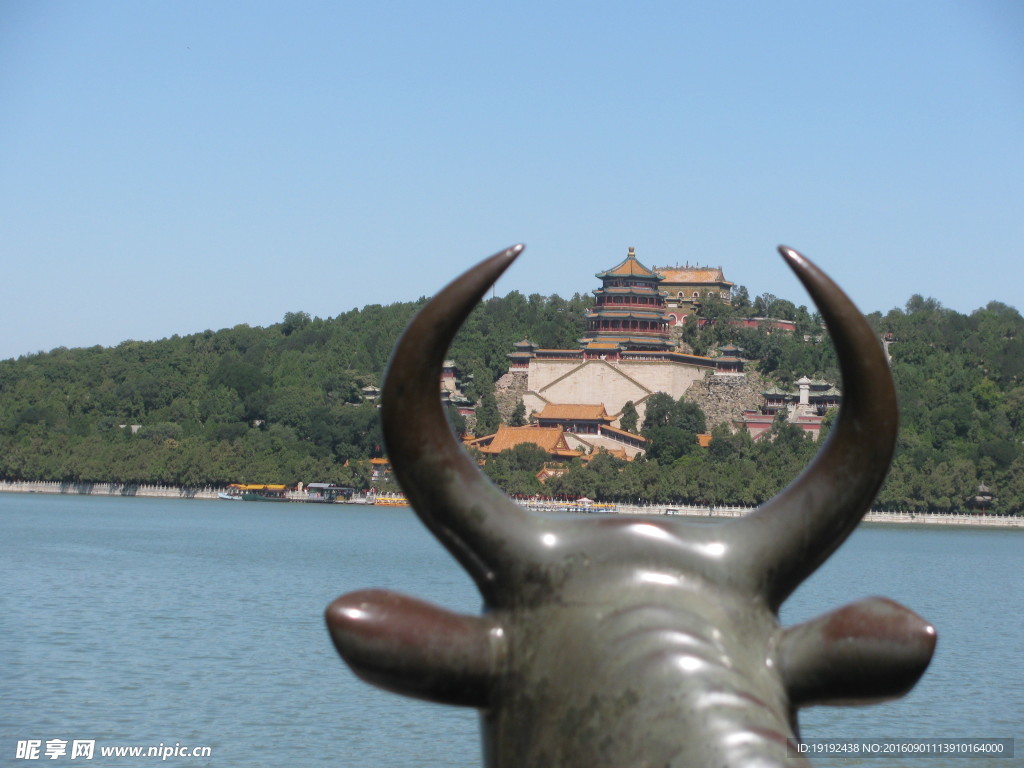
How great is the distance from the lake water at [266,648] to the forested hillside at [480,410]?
40.8 ft

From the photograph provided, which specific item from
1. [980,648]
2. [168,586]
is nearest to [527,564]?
[980,648]

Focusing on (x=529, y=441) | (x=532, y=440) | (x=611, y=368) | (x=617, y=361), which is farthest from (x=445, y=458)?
(x=617, y=361)

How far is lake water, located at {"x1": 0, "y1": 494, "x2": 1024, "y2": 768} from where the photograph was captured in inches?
744

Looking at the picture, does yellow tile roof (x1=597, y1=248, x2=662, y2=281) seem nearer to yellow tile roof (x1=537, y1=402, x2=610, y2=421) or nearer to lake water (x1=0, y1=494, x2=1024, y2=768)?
yellow tile roof (x1=537, y1=402, x2=610, y2=421)

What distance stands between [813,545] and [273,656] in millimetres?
25544

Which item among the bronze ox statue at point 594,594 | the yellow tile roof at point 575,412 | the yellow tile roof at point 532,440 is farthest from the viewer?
the yellow tile roof at point 575,412

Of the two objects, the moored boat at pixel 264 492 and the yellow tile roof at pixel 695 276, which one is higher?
the yellow tile roof at pixel 695 276

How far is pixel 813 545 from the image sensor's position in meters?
1.78

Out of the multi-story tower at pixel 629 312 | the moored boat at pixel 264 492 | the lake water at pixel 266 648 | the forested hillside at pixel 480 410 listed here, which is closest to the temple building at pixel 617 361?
the multi-story tower at pixel 629 312

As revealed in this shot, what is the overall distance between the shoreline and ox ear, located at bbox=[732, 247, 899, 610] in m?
61.0

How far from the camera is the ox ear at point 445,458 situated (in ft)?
5.75

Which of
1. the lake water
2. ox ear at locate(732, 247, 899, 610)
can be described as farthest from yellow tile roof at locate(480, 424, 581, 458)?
ox ear at locate(732, 247, 899, 610)

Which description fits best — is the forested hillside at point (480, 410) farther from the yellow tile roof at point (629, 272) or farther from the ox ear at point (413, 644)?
the ox ear at point (413, 644)

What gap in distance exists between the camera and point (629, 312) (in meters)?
88.6
